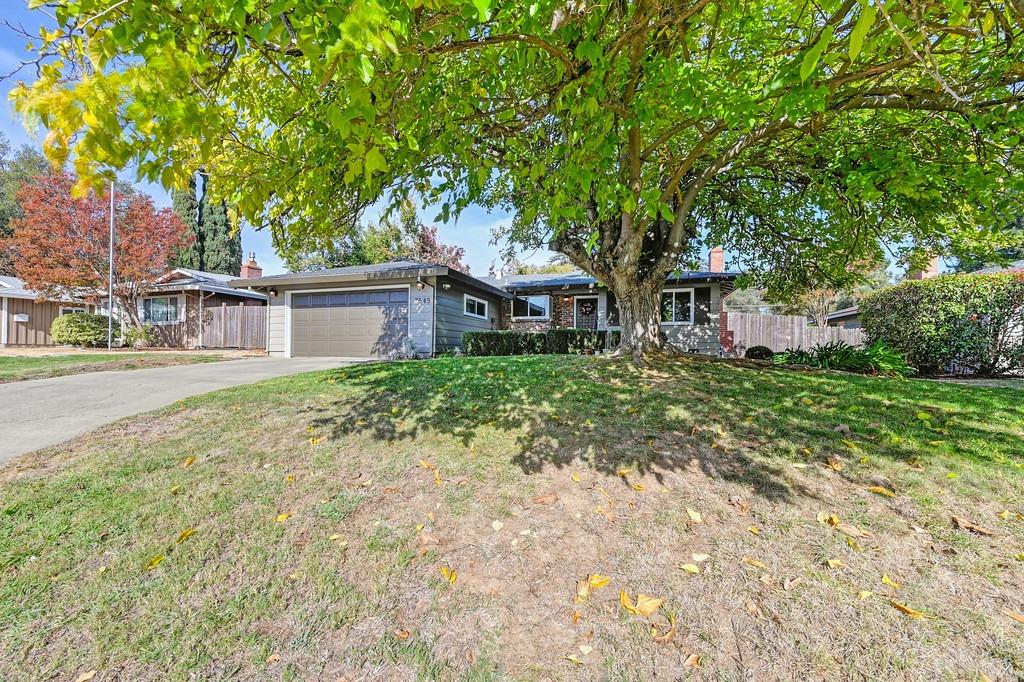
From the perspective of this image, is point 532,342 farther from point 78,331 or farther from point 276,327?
point 78,331

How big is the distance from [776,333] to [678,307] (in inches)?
197

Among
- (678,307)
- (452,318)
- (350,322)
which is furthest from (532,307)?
(350,322)

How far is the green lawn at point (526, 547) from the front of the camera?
6.30 ft

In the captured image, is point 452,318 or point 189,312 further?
point 189,312

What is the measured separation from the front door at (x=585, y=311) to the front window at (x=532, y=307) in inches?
49.1

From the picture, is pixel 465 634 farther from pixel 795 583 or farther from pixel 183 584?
pixel 795 583

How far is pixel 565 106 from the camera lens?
375 centimetres

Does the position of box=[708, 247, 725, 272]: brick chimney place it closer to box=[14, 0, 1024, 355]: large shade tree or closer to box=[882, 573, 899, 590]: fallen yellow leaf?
box=[14, 0, 1024, 355]: large shade tree

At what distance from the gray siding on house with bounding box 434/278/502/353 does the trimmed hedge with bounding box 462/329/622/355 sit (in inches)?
25.1

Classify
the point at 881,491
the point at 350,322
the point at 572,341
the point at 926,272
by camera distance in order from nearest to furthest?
the point at 881,491
the point at 926,272
the point at 350,322
the point at 572,341

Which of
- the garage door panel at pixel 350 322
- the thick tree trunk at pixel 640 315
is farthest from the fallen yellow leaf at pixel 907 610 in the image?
A: the garage door panel at pixel 350 322

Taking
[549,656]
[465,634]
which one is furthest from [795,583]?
[465,634]

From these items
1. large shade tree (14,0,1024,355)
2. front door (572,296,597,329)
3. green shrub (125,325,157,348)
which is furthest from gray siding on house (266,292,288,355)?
front door (572,296,597,329)

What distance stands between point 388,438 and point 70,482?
2358mm
